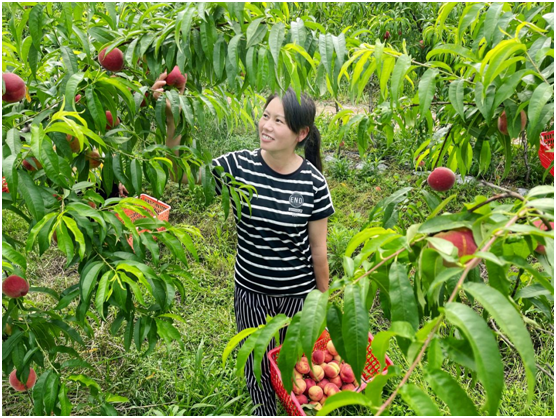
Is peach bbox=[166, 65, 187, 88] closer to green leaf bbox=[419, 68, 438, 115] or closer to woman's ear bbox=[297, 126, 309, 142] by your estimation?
woman's ear bbox=[297, 126, 309, 142]

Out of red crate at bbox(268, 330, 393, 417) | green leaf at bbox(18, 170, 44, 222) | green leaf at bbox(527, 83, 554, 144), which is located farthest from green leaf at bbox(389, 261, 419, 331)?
red crate at bbox(268, 330, 393, 417)

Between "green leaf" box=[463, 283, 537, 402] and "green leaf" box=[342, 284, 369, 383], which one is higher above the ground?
"green leaf" box=[463, 283, 537, 402]

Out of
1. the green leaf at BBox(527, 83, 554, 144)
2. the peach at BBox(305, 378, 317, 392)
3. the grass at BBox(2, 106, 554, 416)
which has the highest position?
the green leaf at BBox(527, 83, 554, 144)

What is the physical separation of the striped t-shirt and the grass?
30cm

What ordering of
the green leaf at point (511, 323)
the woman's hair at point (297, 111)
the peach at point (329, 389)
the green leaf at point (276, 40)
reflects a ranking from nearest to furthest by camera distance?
the green leaf at point (511, 323) < the green leaf at point (276, 40) < the woman's hair at point (297, 111) < the peach at point (329, 389)

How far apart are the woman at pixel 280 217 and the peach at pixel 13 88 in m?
0.74

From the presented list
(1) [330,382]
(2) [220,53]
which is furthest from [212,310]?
(2) [220,53]

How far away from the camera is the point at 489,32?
1104mm

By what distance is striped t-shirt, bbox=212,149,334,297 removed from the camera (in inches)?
73.3

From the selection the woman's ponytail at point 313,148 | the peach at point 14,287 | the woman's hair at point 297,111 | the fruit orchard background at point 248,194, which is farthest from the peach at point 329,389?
the peach at point 14,287

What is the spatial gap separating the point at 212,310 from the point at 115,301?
5.76 feet

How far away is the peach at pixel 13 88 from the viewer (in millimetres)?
1170

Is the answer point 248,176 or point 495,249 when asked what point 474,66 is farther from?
point 248,176

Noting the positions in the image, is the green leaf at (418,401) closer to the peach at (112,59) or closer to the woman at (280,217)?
the peach at (112,59)
